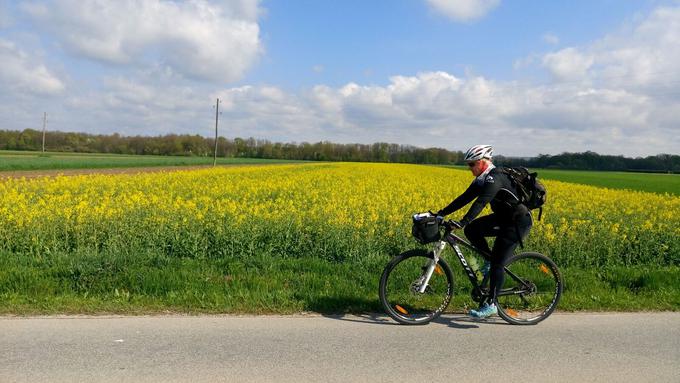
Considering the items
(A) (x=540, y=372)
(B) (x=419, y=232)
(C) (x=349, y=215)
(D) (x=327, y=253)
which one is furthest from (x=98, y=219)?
(A) (x=540, y=372)

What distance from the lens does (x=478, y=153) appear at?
16.1ft

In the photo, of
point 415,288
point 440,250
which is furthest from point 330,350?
point 440,250

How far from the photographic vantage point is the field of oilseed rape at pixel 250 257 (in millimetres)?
5578

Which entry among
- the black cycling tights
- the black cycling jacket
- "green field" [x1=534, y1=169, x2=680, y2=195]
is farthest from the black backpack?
"green field" [x1=534, y1=169, x2=680, y2=195]

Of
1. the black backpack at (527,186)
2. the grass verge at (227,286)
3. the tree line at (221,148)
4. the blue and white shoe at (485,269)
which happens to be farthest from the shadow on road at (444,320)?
the tree line at (221,148)

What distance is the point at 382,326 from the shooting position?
4934 mm

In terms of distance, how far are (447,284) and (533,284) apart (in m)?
1.04

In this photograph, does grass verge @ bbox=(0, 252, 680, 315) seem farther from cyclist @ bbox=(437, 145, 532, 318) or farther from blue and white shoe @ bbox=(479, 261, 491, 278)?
cyclist @ bbox=(437, 145, 532, 318)

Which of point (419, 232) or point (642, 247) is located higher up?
point (419, 232)

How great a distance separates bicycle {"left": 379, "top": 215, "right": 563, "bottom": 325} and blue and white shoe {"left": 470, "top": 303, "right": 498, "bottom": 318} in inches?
3.3

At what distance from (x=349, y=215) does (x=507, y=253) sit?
5623 mm

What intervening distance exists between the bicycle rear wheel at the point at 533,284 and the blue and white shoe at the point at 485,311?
17 centimetres

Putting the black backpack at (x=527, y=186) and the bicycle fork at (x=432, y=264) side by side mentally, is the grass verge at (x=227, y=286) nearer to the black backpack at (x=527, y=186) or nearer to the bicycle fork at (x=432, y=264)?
the bicycle fork at (x=432, y=264)

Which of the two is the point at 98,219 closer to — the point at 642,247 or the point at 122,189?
the point at 122,189
